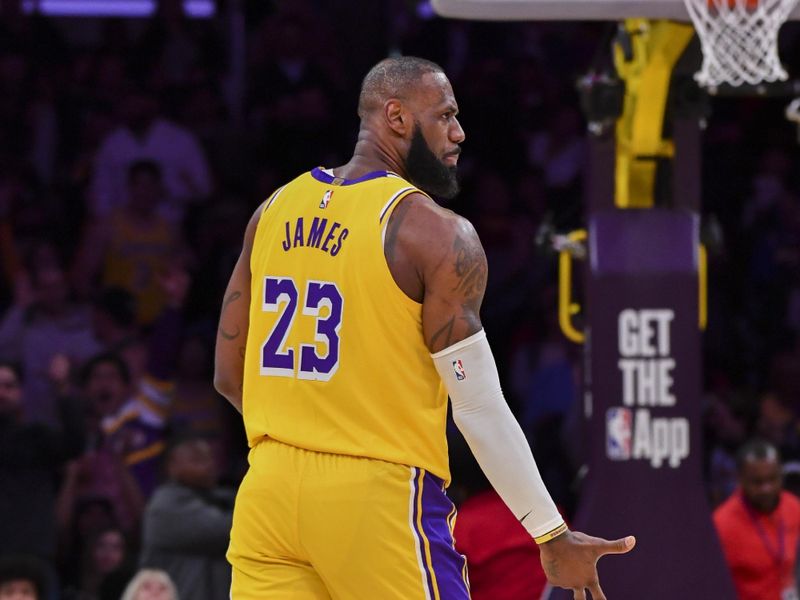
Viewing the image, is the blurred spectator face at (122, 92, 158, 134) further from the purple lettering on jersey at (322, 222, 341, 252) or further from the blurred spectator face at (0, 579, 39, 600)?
the purple lettering on jersey at (322, 222, 341, 252)

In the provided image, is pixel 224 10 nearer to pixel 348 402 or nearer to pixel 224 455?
pixel 224 455

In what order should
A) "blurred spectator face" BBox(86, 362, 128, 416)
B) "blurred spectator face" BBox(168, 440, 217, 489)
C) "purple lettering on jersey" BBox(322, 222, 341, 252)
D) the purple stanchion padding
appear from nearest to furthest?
1. "purple lettering on jersey" BBox(322, 222, 341, 252)
2. the purple stanchion padding
3. "blurred spectator face" BBox(168, 440, 217, 489)
4. "blurred spectator face" BBox(86, 362, 128, 416)

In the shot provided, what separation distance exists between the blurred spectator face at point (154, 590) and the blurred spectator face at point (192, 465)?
60cm

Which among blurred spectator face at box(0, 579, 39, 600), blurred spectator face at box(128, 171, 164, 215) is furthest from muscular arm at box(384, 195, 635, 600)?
blurred spectator face at box(128, 171, 164, 215)

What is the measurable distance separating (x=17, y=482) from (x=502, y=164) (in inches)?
204

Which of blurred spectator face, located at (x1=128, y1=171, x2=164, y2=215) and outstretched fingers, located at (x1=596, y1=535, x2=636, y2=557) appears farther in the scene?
blurred spectator face, located at (x1=128, y1=171, x2=164, y2=215)

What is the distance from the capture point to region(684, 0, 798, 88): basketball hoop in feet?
19.7

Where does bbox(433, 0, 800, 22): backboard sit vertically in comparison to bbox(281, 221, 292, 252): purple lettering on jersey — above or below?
above

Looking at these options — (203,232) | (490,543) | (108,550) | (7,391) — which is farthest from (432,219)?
(203,232)

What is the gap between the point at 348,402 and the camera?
A: 3.78 metres

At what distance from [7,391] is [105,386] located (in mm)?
1201

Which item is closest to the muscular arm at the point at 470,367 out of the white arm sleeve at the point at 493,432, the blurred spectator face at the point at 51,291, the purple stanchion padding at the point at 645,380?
the white arm sleeve at the point at 493,432

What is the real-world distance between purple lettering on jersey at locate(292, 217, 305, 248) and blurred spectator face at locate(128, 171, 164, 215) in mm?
6461

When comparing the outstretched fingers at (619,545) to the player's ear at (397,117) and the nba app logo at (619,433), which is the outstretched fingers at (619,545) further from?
the nba app logo at (619,433)
